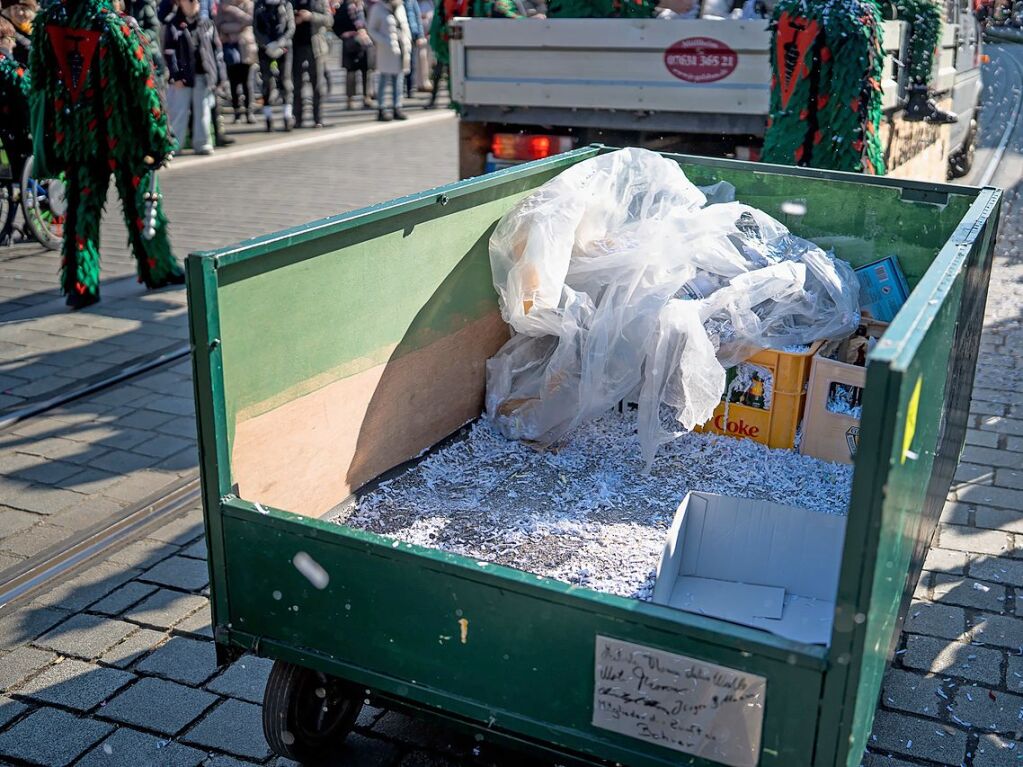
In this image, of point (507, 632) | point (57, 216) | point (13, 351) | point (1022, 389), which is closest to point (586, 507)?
point (507, 632)

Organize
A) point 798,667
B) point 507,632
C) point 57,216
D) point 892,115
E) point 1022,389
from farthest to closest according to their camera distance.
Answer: point 57,216 → point 892,115 → point 1022,389 → point 507,632 → point 798,667

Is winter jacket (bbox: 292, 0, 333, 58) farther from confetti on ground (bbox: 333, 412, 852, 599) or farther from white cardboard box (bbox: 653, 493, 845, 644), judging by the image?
white cardboard box (bbox: 653, 493, 845, 644)

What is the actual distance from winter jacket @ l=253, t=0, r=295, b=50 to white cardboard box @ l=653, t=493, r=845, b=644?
11.6 m

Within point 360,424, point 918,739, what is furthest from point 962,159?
point 360,424

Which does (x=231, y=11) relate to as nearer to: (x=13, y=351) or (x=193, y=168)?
(x=193, y=168)

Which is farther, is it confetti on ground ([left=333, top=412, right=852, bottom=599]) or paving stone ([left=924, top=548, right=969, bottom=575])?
paving stone ([left=924, top=548, right=969, bottom=575])

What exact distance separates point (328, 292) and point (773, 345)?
1564mm

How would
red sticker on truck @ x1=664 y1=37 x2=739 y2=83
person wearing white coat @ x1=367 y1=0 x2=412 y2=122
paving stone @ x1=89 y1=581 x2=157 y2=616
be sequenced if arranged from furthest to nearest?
1. person wearing white coat @ x1=367 y1=0 x2=412 y2=122
2. red sticker on truck @ x1=664 y1=37 x2=739 y2=83
3. paving stone @ x1=89 y1=581 x2=157 y2=616

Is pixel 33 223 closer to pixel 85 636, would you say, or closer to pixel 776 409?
pixel 85 636

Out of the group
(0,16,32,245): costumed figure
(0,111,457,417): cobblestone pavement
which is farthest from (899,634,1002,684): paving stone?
(0,16,32,245): costumed figure

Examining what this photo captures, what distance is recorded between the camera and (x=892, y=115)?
655 cm

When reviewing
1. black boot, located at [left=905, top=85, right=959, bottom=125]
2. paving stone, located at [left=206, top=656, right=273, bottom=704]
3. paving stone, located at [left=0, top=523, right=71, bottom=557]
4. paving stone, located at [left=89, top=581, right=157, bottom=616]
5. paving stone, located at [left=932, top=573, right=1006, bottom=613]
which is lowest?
paving stone, located at [left=206, top=656, right=273, bottom=704]

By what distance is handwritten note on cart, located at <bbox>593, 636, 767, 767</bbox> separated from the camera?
2014 mm

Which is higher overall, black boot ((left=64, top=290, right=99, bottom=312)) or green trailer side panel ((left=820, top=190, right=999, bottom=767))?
green trailer side panel ((left=820, top=190, right=999, bottom=767))
